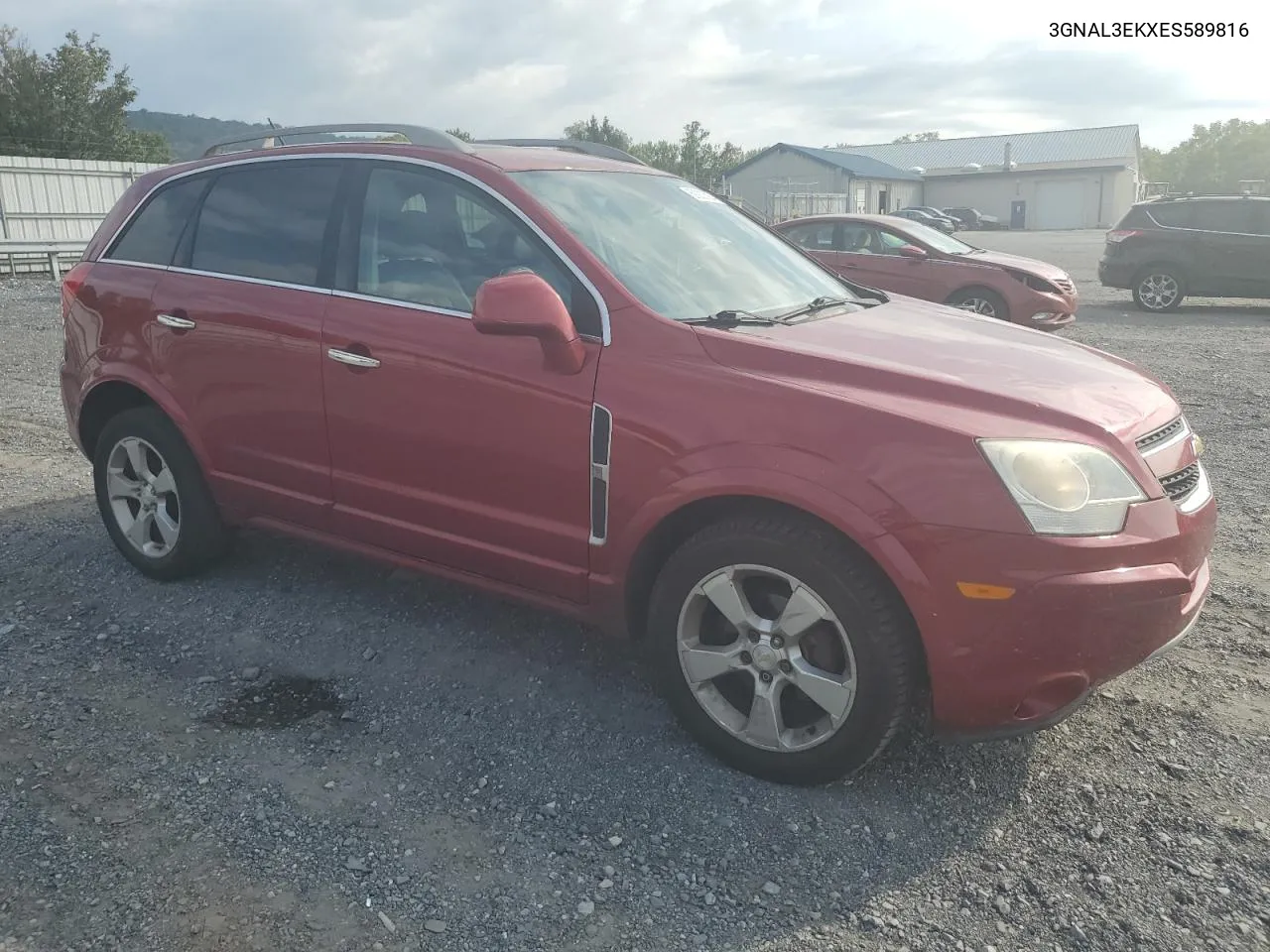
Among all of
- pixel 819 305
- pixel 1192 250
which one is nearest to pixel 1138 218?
pixel 1192 250

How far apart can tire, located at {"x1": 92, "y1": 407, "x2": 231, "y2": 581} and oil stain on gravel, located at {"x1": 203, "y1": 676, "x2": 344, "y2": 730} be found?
1044mm

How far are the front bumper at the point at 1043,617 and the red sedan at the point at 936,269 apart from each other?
9.20 metres

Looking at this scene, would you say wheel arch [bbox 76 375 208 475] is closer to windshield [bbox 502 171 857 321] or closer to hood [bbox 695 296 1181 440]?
windshield [bbox 502 171 857 321]

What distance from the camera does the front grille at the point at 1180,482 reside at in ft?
9.63

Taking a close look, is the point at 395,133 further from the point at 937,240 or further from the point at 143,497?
the point at 937,240

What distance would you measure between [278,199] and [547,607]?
2.01 meters


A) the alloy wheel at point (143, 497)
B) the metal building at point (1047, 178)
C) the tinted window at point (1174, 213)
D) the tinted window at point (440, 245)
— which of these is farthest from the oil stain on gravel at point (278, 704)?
the metal building at point (1047, 178)

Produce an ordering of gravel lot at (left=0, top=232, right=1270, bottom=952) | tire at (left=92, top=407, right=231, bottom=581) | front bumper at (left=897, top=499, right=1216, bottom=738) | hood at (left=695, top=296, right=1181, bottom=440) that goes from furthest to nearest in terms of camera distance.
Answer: tire at (left=92, top=407, right=231, bottom=581) < hood at (left=695, top=296, right=1181, bottom=440) < front bumper at (left=897, top=499, right=1216, bottom=738) < gravel lot at (left=0, top=232, right=1270, bottom=952)

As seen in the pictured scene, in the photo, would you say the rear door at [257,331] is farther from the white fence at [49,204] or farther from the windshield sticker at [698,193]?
the white fence at [49,204]

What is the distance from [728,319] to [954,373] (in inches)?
28.7

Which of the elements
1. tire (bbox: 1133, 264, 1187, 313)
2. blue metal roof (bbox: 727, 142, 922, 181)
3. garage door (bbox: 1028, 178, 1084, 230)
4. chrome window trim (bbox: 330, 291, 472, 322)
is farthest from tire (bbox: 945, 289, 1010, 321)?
garage door (bbox: 1028, 178, 1084, 230)

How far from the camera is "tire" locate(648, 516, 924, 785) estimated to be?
2.79m

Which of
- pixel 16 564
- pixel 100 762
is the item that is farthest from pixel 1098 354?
pixel 16 564

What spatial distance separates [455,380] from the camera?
3.44m
